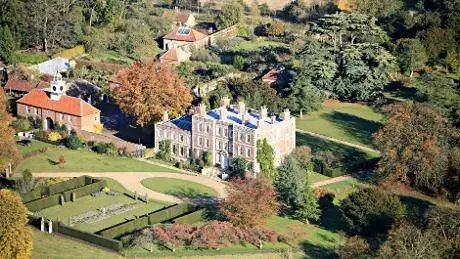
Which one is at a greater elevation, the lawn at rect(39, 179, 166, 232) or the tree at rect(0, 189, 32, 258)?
the tree at rect(0, 189, 32, 258)

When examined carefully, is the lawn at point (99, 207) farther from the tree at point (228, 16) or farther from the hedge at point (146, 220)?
the tree at point (228, 16)

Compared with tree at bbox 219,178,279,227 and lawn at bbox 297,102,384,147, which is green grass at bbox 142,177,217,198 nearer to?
tree at bbox 219,178,279,227

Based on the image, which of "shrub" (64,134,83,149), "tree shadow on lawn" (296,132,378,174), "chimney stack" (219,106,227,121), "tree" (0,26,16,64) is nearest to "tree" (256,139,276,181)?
"chimney stack" (219,106,227,121)

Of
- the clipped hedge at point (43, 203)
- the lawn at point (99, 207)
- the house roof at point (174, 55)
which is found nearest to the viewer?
the lawn at point (99, 207)

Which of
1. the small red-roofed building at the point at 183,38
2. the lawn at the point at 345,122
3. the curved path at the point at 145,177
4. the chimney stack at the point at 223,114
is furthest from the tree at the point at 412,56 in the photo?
the curved path at the point at 145,177

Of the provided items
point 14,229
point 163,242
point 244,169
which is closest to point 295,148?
point 244,169

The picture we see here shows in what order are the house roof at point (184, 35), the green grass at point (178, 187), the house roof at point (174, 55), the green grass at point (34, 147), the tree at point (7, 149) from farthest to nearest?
the house roof at point (184, 35), the house roof at point (174, 55), the green grass at point (34, 147), the green grass at point (178, 187), the tree at point (7, 149)

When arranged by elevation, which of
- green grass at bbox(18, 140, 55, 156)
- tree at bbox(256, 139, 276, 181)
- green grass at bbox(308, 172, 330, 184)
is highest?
tree at bbox(256, 139, 276, 181)
